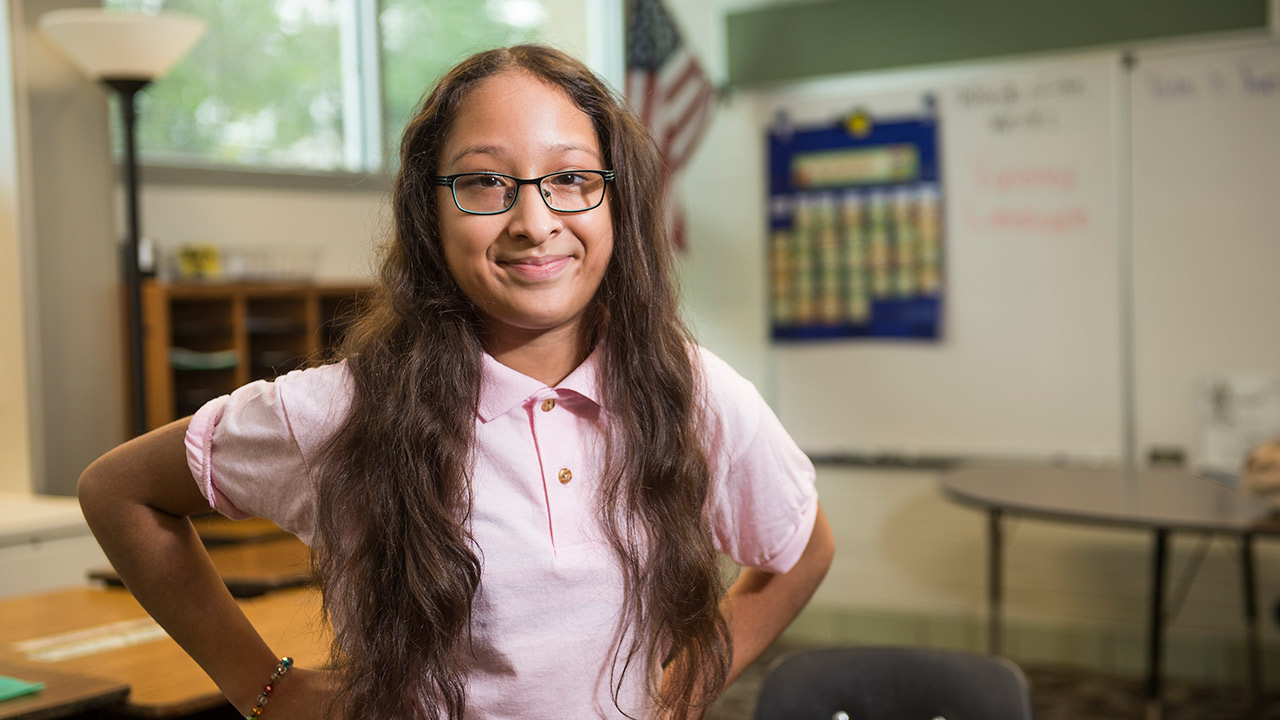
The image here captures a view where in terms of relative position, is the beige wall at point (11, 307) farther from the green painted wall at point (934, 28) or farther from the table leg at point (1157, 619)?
the table leg at point (1157, 619)

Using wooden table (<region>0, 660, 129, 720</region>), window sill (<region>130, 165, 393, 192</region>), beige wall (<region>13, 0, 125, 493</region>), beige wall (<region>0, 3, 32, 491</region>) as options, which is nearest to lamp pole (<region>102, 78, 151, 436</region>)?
beige wall (<region>13, 0, 125, 493</region>)

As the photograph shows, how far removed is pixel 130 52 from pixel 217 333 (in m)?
0.96

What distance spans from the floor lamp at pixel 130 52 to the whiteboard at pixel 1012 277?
2508 millimetres

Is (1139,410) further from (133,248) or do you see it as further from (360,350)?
(360,350)

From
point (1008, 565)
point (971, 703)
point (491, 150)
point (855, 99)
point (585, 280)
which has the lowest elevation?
point (1008, 565)

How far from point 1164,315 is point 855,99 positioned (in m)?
1.41

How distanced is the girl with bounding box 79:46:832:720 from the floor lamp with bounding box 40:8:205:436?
214cm

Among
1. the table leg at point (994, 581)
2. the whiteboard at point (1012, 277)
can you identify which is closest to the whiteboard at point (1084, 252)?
the whiteboard at point (1012, 277)

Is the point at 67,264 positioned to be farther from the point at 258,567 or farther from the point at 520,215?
the point at 520,215

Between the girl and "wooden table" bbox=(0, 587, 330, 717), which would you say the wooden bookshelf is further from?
the girl

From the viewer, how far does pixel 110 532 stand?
112cm

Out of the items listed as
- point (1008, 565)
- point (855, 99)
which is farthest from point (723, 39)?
point (1008, 565)

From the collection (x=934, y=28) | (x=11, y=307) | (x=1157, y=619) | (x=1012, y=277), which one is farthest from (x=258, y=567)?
(x=934, y=28)

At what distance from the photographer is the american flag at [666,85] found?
13.8 ft
